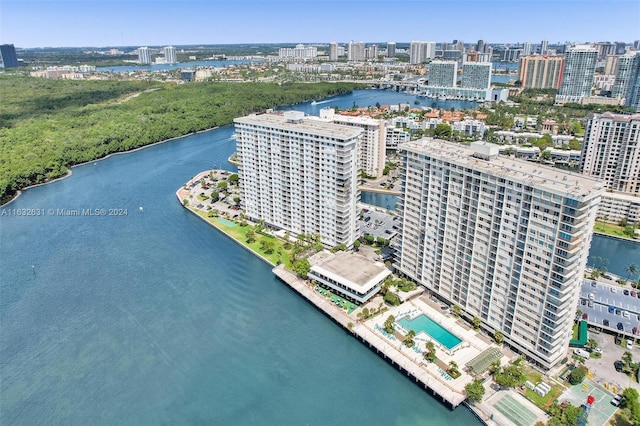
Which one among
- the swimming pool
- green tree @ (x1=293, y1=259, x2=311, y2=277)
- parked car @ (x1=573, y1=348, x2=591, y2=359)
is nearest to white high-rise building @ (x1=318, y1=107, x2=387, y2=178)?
green tree @ (x1=293, y1=259, x2=311, y2=277)

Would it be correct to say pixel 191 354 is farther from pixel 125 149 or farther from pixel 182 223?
pixel 125 149

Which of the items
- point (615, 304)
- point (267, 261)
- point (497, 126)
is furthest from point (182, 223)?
point (497, 126)

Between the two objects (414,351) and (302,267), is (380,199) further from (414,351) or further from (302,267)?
(414,351)

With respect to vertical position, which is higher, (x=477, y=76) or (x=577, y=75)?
(x=577, y=75)

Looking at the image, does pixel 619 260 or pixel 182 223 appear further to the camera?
pixel 182 223

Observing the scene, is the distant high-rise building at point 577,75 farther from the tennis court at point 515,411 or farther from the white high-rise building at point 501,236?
the tennis court at point 515,411

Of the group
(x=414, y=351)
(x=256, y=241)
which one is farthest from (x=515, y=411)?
(x=256, y=241)

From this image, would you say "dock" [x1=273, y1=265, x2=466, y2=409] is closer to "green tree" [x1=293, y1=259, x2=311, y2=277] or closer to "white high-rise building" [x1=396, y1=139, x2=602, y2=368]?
"green tree" [x1=293, y1=259, x2=311, y2=277]
